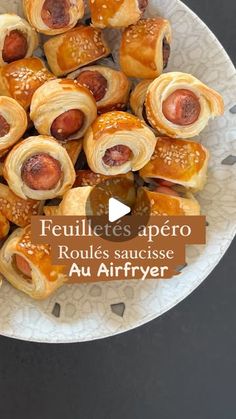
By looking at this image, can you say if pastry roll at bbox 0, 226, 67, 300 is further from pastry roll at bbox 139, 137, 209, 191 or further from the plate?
pastry roll at bbox 139, 137, 209, 191

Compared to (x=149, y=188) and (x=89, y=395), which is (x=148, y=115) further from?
(x=89, y=395)

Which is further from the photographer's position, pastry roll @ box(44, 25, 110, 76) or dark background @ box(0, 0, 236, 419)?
dark background @ box(0, 0, 236, 419)

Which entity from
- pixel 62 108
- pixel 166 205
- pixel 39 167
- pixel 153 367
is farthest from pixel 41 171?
pixel 153 367

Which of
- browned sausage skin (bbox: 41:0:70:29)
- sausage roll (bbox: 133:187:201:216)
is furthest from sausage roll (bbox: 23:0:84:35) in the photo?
sausage roll (bbox: 133:187:201:216)

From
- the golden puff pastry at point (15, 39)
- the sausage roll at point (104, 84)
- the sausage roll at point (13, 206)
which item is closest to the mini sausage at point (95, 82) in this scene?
the sausage roll at point (104, 84)

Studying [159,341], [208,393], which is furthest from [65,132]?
[208,393]

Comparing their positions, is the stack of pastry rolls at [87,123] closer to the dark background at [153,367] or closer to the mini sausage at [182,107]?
the mini sausage at [182,107]

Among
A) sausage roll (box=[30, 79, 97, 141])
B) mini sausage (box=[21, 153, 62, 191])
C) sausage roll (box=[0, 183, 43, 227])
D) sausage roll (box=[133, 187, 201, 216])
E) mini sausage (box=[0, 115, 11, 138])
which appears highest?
sausage roll (box=[30, 79, 97, 141])
